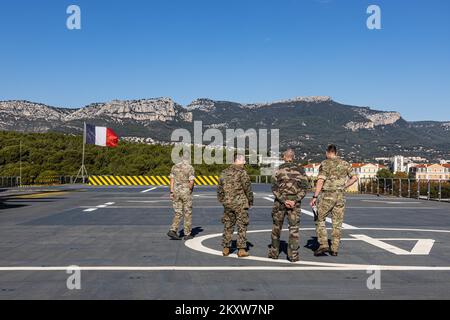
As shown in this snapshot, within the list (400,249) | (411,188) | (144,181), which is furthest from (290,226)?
(144,181)

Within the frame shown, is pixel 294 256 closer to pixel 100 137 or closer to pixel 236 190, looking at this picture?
pixel 236 190

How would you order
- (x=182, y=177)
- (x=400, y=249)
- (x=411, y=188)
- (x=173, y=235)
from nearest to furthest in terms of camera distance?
1. (x=400, y=249)
2. (x=173, y=235)
3. (x=182, y=177)
4. (x=411, y=188)

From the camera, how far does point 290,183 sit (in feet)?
34.1

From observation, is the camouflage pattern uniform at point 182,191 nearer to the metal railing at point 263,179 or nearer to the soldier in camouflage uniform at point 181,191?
the soldier in camouflage uniform at point 181,191

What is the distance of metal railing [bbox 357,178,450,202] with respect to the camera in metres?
33.8

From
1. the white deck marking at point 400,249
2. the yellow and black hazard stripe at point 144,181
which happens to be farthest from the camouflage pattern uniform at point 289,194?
the yellow and black hazard stripe at point 144,181

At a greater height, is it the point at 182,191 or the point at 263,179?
the point at 182,191

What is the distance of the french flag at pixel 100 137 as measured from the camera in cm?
7281

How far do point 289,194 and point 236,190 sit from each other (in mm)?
1070

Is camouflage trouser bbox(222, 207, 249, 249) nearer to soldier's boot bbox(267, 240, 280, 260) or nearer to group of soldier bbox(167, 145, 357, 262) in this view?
group of soldier bbox(167, 145, 357, 262)

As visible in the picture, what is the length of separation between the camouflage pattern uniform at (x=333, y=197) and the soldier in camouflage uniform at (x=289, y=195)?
795 mm
